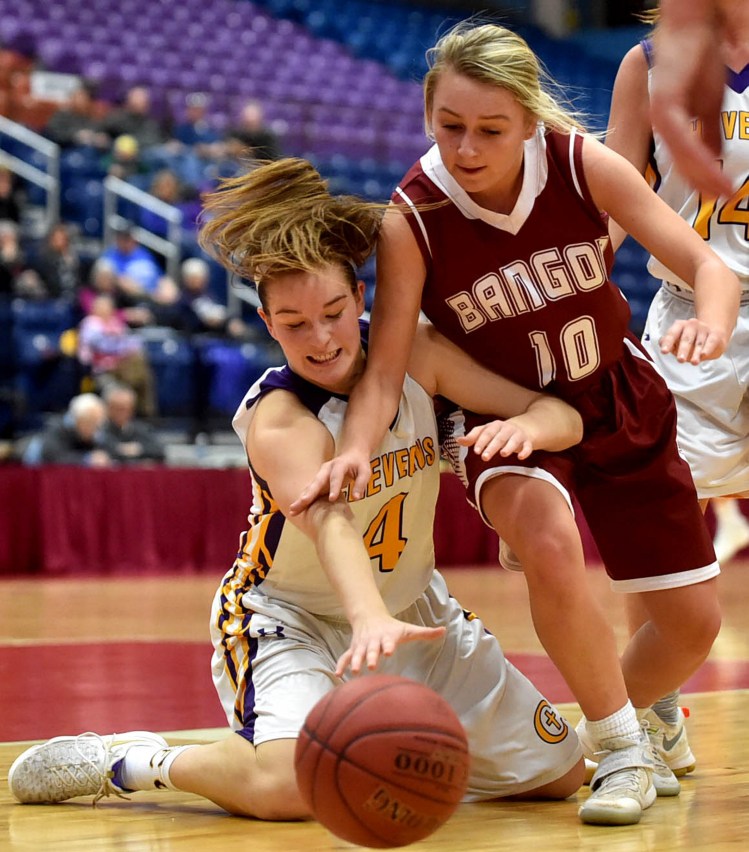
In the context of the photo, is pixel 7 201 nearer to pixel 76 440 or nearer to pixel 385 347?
pixel 76 440

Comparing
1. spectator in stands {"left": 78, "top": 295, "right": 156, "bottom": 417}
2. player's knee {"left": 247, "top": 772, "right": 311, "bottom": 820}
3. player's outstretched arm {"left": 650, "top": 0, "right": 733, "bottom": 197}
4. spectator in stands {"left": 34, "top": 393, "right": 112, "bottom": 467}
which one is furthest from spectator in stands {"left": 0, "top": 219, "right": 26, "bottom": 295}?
player's outstretched arm {"left": 650, "top": 0, "right": 733, "bottom": 197}

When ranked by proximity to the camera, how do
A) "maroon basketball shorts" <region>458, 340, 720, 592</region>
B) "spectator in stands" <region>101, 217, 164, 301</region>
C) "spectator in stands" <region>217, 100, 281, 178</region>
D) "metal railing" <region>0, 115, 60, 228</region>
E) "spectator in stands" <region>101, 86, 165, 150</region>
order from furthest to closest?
1. "spectator in stands" <region>217, 100, 281, 178</region>
2. "spectator in stands" <region>101, 86, 165, 150</region>
3. "metal railing" <region>0, 115, 60, 228</region>
4. "spectator in stands" <region>101, 217, 164, 301</region>
5. "maroon basketball shorts" <region>458, 340, 720, 592</region>

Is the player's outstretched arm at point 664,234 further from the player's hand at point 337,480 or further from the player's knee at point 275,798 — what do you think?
the player's knee at point 275,798

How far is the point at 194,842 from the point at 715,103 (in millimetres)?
1801

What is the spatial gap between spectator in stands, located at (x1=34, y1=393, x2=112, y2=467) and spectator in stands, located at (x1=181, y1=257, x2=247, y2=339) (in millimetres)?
1511

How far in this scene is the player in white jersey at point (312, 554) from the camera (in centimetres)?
290

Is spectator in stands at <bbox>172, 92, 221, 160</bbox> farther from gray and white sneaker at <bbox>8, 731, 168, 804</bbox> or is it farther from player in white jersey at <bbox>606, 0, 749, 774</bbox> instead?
gray and white sneaker at <bbox>8, 731, 168, 804</bbox>

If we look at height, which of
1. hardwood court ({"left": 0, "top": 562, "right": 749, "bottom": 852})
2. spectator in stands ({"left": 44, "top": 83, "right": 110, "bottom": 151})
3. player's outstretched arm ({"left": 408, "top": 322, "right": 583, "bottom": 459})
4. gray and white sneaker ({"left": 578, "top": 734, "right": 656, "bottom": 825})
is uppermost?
spectator in stands ({"left": 44, "top": 83, "right": 110, "bottom": 151})

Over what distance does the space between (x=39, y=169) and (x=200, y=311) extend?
2.26 meters

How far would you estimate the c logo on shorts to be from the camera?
10.4 feet

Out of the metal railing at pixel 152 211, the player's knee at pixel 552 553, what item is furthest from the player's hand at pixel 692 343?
the metal railing at pixel 152 211

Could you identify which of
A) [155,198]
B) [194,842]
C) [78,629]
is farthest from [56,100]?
[194,842]

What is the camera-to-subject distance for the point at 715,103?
55.9 inches

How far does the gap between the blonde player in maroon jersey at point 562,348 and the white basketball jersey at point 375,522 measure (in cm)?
13
